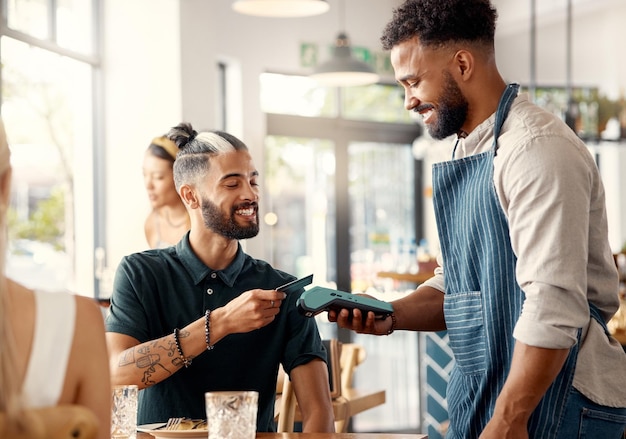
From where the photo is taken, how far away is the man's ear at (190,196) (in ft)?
9.14

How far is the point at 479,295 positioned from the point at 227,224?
34.7 inches

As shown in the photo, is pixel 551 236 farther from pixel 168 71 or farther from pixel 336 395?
pixel 168 71

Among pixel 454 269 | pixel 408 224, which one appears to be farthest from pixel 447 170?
pixel 408 224

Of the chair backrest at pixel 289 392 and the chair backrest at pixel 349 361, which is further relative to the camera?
the chair backrest at pixel 349 361

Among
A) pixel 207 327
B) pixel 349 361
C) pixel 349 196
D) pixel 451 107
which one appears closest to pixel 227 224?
pixel 207 327

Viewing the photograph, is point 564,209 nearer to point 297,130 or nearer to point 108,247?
point 108,247

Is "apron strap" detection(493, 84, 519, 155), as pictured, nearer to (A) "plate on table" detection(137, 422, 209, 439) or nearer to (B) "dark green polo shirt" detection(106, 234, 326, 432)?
(B) "dark green polo shirt" detection(106, 234, 326, 432)

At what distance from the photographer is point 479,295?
205cm

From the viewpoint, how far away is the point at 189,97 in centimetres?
635

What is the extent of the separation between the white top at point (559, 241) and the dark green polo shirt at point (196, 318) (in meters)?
0.78

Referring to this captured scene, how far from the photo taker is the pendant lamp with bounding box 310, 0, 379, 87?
6215 mm

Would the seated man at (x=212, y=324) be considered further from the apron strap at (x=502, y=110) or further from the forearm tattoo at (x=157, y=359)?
the apron strap at (x=502, y=110)

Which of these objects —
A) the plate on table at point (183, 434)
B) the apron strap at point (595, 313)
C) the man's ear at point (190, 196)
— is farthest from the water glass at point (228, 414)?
the man's ear at point (190, 196)

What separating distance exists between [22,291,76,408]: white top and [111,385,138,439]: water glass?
60 cm
